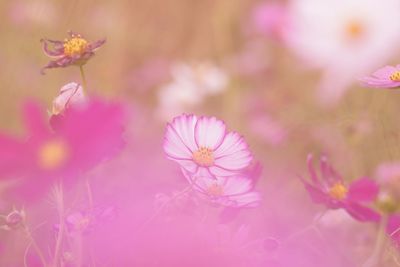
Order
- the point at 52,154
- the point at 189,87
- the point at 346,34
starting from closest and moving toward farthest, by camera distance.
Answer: the point at 52,154
the point at 346,34
the point at 189,87

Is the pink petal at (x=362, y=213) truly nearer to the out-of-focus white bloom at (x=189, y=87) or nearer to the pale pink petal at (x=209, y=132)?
the pale pink petal at (x=209, y=132)

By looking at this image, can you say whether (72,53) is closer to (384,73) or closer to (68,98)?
(68,98)

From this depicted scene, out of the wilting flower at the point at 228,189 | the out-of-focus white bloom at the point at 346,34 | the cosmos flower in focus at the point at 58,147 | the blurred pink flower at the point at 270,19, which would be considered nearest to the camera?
the cosmos flower in focus at the point at 58,147

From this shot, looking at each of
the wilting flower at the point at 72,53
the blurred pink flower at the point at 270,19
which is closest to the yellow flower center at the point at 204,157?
the wilting flower at the point at 72,53

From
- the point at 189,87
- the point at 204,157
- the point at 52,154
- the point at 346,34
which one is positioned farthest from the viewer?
the point at 189,87

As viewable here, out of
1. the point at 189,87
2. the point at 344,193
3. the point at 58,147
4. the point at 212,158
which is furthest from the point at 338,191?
the point at 189,87

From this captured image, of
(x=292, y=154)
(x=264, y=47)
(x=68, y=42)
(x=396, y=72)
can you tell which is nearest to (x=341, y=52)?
(x=396, y=72)

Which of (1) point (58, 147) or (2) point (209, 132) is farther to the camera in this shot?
(2) point (209, 132)
